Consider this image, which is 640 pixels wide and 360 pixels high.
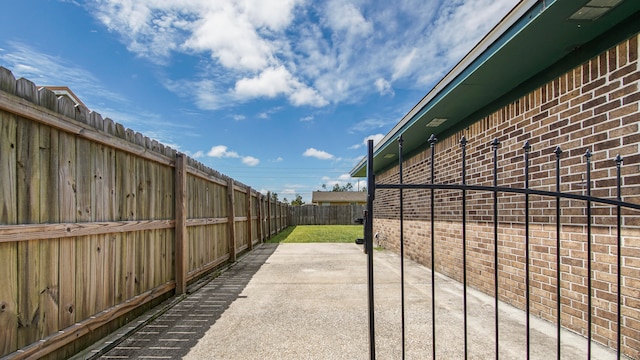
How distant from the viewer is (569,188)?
3361mm

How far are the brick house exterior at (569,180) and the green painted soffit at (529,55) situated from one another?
0.11ft

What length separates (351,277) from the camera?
6.06 meters

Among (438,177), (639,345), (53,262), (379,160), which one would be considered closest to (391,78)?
(379,160)

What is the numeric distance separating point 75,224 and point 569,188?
4.52 metres

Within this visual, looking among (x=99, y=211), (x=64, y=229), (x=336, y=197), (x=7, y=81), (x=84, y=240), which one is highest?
(x=7, y=81)

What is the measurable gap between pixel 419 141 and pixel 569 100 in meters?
4.29

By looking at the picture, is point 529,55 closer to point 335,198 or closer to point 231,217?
point 231,217

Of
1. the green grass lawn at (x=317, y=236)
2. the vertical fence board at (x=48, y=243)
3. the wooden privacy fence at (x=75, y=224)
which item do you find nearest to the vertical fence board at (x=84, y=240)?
the wooden privacy fence at (x=75, y=224)

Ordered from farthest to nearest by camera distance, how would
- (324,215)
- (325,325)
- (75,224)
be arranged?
(324,215)
(325,325)
(75,224)

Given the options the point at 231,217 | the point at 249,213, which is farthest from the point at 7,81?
the point at 249,213

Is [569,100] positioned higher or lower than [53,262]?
higher

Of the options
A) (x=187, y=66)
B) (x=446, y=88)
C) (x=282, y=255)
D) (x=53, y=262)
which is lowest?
(x=282, y=255)

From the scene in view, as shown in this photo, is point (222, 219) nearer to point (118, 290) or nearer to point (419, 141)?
point (118, 290)

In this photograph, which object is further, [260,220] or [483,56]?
A: [260,220]
